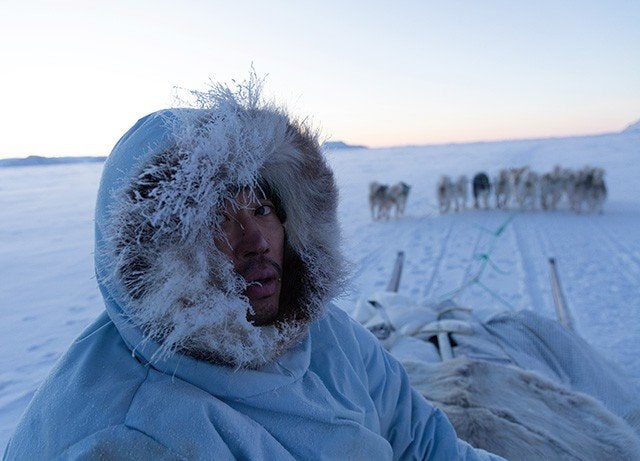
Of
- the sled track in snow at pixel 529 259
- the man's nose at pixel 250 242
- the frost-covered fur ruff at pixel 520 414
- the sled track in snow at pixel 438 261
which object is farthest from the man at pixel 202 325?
the sled track in snow at pixel 438 261

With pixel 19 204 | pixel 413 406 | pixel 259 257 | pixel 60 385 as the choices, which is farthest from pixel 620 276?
pixel 19 204

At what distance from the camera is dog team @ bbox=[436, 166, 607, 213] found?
1109cm

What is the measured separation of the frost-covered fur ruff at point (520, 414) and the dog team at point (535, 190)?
33.7 feet

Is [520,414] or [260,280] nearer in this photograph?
[260,280]

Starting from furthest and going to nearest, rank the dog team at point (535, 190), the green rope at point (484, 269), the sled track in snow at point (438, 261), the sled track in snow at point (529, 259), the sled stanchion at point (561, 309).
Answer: the dog team at point (535, 190)
the sled track in snow at point (438, 261)
the green rope at point (484, 269)
the sled track in snow at point (529, 259)
the sled stanchion at point (561, 309)

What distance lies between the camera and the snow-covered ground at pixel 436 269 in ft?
13.3

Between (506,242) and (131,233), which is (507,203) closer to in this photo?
(506,242)

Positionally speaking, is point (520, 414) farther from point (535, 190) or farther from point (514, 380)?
point (535, 190)

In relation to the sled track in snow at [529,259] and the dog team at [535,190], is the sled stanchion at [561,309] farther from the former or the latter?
the dog team at [535,190]

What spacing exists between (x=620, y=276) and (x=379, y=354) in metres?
5.70

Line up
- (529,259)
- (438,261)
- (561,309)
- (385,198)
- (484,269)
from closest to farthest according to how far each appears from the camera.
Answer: (561,309) → (484,269) → (529,259) → (438,261) → (385,198)

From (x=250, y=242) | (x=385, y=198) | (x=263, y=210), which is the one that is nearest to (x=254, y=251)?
(x=250, y=242)

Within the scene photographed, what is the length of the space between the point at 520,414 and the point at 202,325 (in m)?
1.37

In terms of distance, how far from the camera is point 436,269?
6777mm
